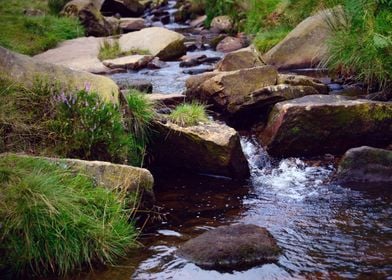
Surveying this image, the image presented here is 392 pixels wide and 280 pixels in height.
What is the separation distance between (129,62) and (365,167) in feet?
25.2

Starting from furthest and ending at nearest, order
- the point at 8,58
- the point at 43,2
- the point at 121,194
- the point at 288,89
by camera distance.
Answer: the point at 43,2, the point at 288,89, the point at 8,58, the point at 121,194

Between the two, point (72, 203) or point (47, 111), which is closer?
point (72, 203)

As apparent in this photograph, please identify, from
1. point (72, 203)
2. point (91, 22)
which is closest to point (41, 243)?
point (72, 203)

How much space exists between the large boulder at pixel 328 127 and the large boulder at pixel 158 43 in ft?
23.6

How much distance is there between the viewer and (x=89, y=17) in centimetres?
1802

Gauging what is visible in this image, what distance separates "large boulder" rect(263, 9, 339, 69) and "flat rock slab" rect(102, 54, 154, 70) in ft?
9.93

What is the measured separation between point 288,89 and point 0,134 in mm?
4303

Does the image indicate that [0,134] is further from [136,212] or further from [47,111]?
[136,212]

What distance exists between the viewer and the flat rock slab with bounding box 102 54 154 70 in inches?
502

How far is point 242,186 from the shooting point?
6.40 m

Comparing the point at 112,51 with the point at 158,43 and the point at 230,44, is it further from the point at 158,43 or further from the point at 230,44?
the point at 230,44

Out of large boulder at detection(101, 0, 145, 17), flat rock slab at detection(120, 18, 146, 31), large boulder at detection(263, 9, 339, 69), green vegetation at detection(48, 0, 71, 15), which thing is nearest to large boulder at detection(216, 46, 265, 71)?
large boulder at detection(263, 9, 339, 69)

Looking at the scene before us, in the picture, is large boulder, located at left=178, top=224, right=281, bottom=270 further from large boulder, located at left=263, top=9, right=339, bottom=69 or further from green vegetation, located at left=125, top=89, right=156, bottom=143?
large boulder, located at left=263, top=9, right=339, bottom=69

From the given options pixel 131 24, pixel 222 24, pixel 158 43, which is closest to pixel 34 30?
pixel 158 43
